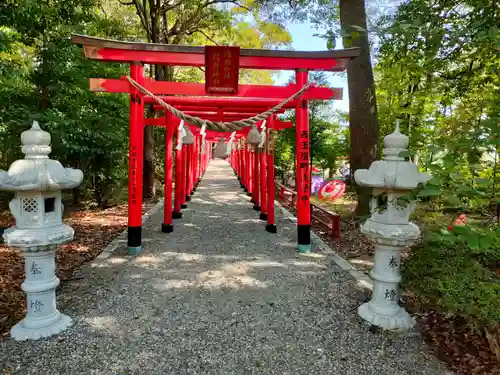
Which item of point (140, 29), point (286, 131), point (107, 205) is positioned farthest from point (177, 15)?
point (107, 205)

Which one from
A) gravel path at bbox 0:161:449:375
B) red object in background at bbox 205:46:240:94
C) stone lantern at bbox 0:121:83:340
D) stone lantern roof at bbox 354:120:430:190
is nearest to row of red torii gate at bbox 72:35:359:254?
red object in background at bbox 205:46:240:94

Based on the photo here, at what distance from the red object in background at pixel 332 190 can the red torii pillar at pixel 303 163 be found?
6.08 m

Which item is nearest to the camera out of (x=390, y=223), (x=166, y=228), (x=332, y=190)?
(x=390, y=223)

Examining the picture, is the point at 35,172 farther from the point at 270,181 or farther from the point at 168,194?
the point at 270,181

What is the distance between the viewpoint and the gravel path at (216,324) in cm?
261

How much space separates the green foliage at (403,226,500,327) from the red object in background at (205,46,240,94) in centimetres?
370

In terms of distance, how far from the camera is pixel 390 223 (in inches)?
122

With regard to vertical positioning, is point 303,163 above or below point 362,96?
below

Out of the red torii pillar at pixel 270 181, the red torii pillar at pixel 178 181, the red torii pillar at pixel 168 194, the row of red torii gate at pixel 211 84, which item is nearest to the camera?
the row of red torii gate at pixel 211 84

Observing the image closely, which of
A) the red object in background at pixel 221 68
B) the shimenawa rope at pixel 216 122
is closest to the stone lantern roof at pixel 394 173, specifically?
the shimenawa rope at pixel 216 122

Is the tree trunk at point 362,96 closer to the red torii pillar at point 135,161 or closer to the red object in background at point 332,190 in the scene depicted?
the red object in background at point 332,190

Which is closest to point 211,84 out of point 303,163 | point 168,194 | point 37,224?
point 303,163

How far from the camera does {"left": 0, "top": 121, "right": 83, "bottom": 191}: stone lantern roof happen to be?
2.76 m

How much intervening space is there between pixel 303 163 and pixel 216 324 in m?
3.21
